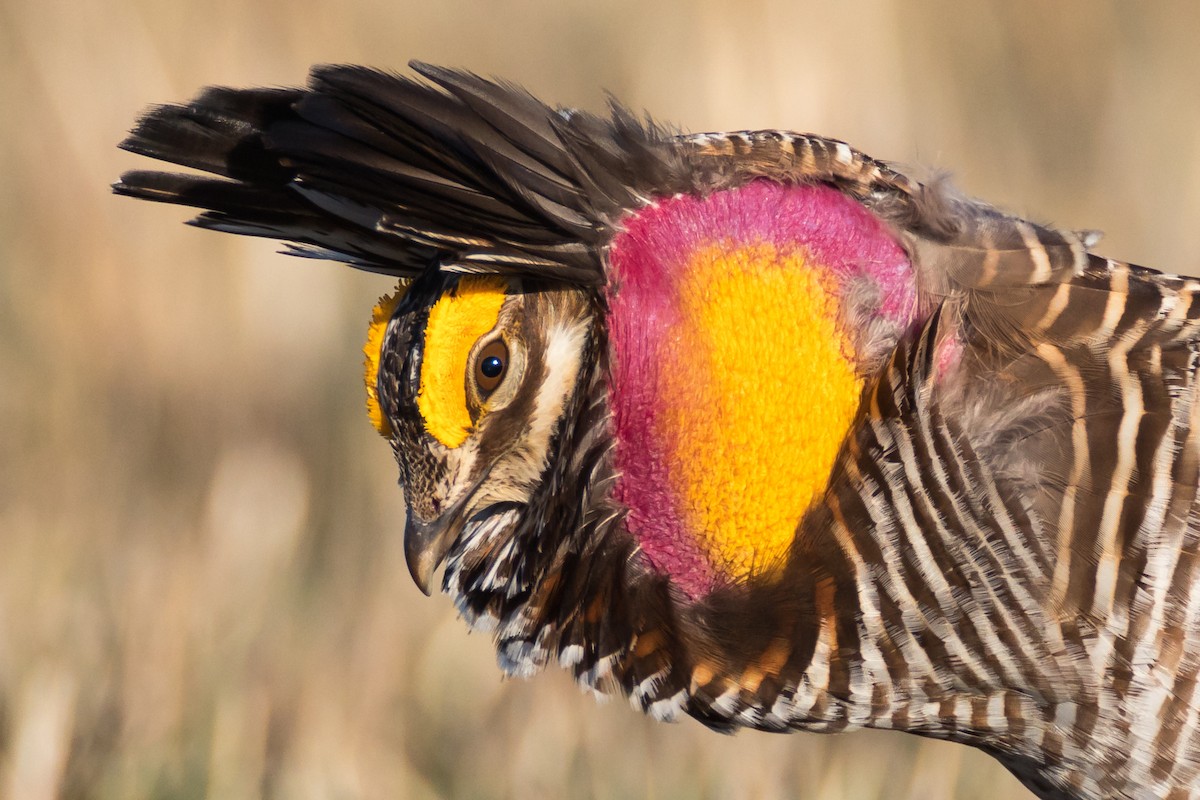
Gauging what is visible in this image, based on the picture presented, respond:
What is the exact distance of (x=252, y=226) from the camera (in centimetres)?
253

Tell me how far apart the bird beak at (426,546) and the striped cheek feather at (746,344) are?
315 mm

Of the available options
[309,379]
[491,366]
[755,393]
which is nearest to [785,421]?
[755,393]

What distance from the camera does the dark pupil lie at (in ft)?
6.95

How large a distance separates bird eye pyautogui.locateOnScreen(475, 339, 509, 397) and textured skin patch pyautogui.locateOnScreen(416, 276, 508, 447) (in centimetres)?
2

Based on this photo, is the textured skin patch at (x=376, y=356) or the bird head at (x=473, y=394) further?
the textured skin patch at (x=376, y=356)

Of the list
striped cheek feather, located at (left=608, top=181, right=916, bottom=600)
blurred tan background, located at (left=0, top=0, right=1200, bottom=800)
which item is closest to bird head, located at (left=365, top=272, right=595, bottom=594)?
striped cheek feather, located at (left=608, top=181, right=916, bottom=600)

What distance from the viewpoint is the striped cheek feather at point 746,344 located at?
6.68 ft

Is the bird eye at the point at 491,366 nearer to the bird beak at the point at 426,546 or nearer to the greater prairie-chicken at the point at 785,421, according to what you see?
the greater prairie-chicken at the point at 785,421

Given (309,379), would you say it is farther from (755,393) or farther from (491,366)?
(755,393)

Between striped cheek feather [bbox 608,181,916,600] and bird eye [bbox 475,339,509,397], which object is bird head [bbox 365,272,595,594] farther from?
striped cheek feather [bbox 608,181,916,600]

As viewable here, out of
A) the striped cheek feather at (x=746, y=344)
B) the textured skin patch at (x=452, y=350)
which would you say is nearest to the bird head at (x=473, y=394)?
the textured skin patch at (x=452, y=350)

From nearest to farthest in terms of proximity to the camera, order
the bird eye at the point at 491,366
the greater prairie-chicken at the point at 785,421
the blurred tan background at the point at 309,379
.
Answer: the greater prairie-chicken at the point at 785,421 < the bird eye at the point at 491,366 < the blurred tan background at the point at 309,379

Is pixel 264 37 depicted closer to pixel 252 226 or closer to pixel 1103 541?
pixel 252 226

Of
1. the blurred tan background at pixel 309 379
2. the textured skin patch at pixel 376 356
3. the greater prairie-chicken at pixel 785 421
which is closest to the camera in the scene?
the greater prairie-chicken at pixel 785 421
